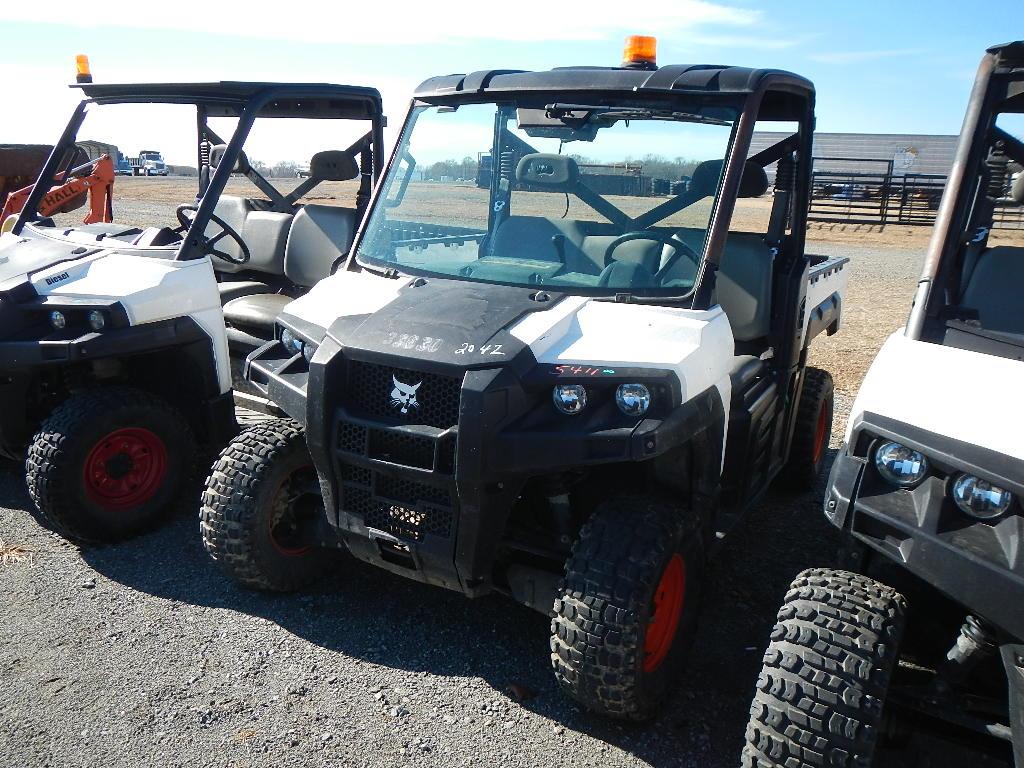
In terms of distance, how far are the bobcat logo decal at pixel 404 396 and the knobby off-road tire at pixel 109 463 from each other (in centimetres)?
199

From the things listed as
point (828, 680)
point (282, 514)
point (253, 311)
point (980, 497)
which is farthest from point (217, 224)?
point (980, 497)

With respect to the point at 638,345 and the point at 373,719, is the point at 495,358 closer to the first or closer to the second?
the point at 638,345

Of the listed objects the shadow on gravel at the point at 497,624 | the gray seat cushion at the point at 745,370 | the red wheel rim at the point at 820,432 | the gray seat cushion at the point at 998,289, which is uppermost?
the gray seat cushion at the point at 998,289

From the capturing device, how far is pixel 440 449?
303 centimetres

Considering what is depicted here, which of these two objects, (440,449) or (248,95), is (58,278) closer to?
(248,95)

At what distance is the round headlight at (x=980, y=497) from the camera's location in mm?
2246

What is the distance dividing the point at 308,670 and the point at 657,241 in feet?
7.35

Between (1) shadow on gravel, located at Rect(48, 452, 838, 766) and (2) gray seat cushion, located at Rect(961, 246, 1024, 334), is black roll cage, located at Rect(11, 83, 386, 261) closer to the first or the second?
(1) shadow on gravel, located at Rect(48, 452, 838, 766)

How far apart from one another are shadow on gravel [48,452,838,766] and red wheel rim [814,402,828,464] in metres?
0.94

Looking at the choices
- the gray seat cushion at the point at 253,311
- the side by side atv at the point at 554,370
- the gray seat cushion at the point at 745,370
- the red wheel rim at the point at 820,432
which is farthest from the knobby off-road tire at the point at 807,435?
the gray seat cushion at the point at 253,311

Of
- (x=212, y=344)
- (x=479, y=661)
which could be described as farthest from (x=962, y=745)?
(x=212, y=344)

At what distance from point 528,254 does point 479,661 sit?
1711 mm

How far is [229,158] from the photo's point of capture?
5.08m

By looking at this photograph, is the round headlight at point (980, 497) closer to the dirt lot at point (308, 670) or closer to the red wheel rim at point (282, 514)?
the dirt lot at point (308, 670)
